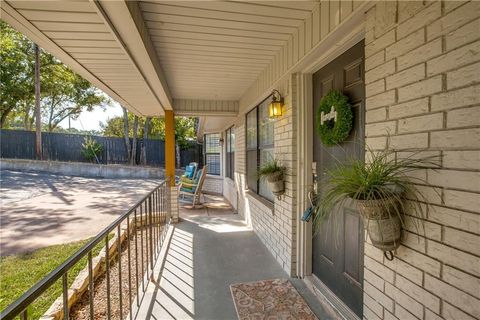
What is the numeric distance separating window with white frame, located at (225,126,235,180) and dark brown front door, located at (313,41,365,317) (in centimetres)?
453

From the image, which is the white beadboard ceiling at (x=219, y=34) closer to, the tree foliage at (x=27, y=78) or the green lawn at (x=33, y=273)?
the green lawn at (x=33, y=273)

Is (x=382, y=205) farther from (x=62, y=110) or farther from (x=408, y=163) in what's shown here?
(x=62, y=110)

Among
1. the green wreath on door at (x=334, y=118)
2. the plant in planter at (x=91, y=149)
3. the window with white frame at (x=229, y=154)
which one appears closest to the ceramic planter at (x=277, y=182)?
the green wreath on door at (x=334, y=118)

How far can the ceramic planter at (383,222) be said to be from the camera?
117 cm

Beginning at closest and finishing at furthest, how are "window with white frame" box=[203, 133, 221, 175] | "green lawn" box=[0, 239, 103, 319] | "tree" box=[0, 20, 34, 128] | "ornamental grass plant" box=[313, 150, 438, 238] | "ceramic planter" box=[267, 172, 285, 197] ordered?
"ornamental grass plant" box=[313, 150, 438, 238], "green lawn" box=[0, 239, 103, 319], "ceramic planter" box=[267, 172, 285, 197], "window with white frame" box=[203, 133, 221, 175], "tree" box=[0, 20, 34, 128]

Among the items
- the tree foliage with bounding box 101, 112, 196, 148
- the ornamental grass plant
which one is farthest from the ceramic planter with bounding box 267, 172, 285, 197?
the tree foliage with bounding box 101, 112, 196, 148

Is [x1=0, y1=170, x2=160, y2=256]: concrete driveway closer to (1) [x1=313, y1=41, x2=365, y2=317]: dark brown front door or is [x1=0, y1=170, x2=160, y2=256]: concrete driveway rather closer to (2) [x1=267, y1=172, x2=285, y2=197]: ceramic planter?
(2) [x1=267, y1=172, x2=285, y2=197]: ceramic planter

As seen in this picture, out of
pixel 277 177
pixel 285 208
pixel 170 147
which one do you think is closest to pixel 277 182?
pixel 277 177

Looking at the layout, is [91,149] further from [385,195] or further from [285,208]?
[385,195]

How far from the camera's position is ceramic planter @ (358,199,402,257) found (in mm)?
1175

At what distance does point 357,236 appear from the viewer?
178 centimetres

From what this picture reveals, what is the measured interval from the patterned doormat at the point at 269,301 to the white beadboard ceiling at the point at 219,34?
7.65 feet

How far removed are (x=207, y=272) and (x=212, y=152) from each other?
7125mm

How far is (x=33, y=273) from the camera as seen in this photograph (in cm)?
271
